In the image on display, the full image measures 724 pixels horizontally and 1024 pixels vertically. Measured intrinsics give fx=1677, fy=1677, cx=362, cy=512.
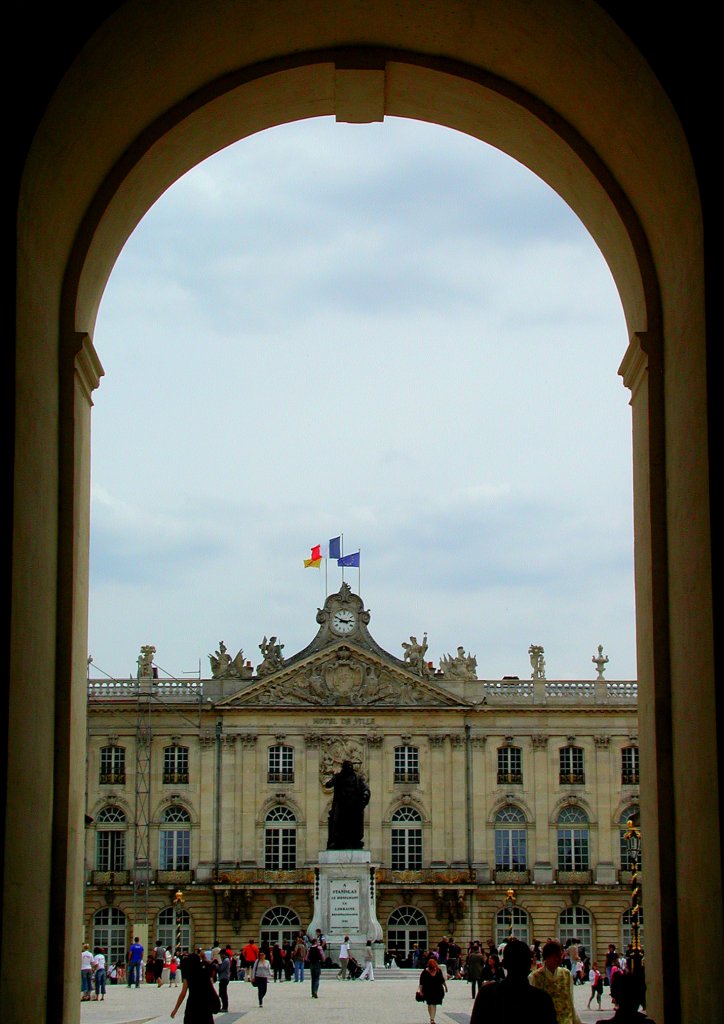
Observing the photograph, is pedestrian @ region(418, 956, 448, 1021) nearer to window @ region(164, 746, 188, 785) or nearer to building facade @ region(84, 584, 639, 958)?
building facade @ region(84, 584, 639, 958)

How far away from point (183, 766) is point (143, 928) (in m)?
8.76

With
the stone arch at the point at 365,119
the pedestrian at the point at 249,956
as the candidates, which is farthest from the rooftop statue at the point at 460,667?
the stone arch at the point at 365,119

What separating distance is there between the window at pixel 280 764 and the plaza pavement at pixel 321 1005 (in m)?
27.1

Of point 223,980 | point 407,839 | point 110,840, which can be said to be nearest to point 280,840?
point 407,839

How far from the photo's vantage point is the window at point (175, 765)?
7288cm

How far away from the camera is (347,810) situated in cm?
4331

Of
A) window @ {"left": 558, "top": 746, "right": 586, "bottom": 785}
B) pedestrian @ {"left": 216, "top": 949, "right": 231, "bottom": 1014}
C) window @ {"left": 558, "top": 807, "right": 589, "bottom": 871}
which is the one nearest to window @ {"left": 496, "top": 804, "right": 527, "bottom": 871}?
window @ {"left": 558, "top": 807, "right": 589, "bottom": 871}

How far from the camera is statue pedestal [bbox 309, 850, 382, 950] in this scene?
43.1 meters

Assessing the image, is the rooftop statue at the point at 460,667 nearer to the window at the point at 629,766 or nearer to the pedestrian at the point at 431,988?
the window at the point at 629,766

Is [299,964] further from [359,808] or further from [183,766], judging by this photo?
[183,766]

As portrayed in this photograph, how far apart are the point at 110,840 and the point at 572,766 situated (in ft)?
66.8

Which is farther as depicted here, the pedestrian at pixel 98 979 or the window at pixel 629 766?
the window at pixel 629 766

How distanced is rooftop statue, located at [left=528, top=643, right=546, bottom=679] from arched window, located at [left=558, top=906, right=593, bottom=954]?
10335 millimetres

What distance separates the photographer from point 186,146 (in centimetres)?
1519
